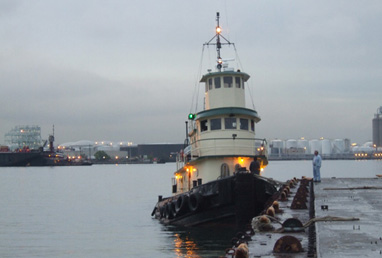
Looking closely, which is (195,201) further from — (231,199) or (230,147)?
(230,147)

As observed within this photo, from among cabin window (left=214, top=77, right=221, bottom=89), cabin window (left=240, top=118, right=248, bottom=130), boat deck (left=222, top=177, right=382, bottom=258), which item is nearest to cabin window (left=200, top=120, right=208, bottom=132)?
cabin window (left=240, top=118, right=248, bottom=130)

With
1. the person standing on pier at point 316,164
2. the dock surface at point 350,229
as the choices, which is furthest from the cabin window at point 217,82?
the dock surface at point 350,229

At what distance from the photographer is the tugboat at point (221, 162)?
2248cm

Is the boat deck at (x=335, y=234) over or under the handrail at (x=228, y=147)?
under

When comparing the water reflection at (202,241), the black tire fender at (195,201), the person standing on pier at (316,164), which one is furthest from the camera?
the person standing on pier at (316,164)

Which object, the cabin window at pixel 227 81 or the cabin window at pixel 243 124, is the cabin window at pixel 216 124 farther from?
the cabin window at pixel 227 81

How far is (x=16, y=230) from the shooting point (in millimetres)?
31234

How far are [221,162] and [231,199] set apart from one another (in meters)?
3.31

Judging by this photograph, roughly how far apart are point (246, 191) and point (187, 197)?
3.23 metres

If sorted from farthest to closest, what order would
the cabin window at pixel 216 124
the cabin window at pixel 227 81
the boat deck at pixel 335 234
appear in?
the cabin window at pixel 227 81 < the cabin window at pixel 216 124 < the boat deck at pixel 335 234

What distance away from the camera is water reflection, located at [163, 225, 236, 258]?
71.1ft

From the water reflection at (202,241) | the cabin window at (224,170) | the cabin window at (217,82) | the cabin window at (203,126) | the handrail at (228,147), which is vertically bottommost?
the water reflection at (202,241)

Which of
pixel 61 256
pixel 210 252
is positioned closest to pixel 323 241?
pixel 210 252

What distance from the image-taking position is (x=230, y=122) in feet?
86.3
